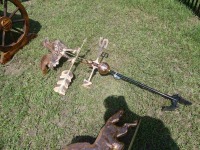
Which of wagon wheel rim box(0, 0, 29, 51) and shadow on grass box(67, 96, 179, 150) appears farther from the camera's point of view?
wagon wheel rim box(0, 0, 29, 51)

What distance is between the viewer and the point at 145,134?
479cm

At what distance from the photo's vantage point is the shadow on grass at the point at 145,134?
4.66m

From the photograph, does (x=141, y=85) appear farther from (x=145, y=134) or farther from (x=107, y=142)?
(x=107, y=142)

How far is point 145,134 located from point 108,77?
135cm

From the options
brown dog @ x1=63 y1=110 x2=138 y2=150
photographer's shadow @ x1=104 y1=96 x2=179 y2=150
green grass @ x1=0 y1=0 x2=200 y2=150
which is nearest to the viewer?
brown dog @ x1=63 y1=110 x2=138 y2=150

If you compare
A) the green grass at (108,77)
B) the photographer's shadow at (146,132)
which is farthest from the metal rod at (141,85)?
the photographer's shadow at (146,132)

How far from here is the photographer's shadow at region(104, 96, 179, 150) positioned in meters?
4.66

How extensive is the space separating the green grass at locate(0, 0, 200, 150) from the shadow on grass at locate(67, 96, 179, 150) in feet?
0.05

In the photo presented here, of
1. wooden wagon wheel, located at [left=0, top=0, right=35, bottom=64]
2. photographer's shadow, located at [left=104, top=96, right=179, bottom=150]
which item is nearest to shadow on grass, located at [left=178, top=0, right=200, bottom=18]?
photographer's shadow, located at [left=104, top=96, right=179, bottom=150]

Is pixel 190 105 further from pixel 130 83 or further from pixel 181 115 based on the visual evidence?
pixel 130 83

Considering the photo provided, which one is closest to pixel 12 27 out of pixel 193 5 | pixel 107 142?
pixel 107 142

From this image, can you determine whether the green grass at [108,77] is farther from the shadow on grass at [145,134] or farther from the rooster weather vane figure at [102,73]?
the rooster weather vane figure at [102,73]

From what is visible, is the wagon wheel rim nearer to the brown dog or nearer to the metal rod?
the metal rod

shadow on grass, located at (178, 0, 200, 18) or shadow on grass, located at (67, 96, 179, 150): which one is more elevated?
shadow on grass, located at (178, 0, 200, 18)
